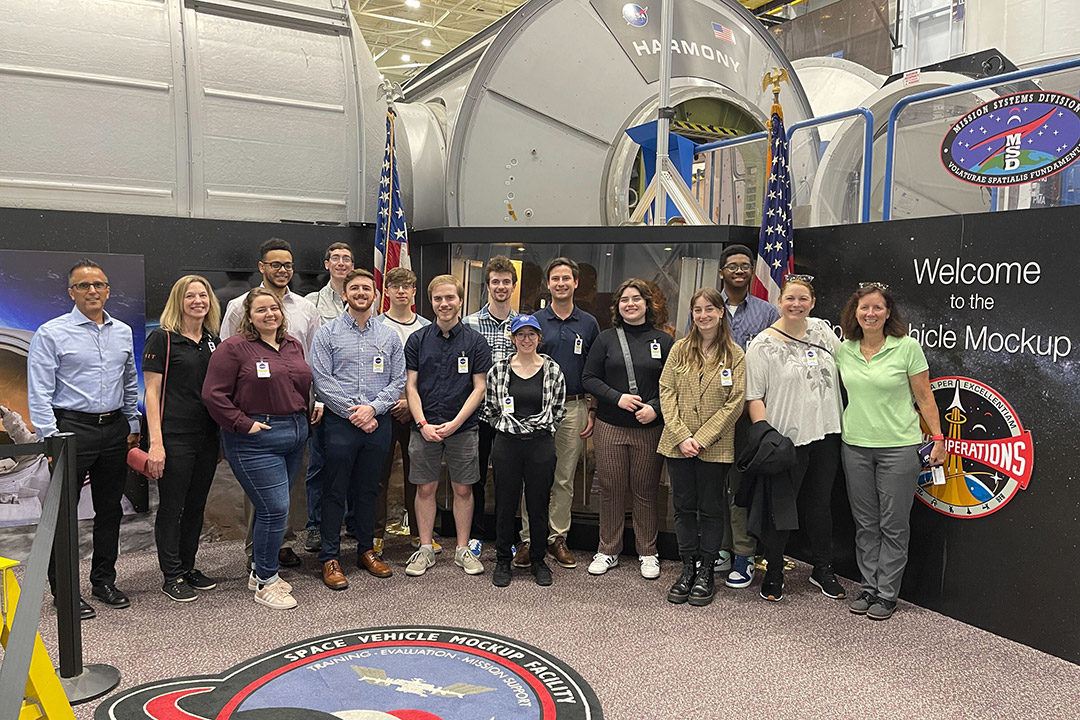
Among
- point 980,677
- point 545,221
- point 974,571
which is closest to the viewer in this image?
point 980,677

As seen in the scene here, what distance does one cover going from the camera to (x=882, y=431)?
3.86 metres

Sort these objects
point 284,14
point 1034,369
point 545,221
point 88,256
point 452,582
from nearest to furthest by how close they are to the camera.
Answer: point 1034,369
point 452,582
point 88,256
point 284,14
point 545,221

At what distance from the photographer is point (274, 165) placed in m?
5.33

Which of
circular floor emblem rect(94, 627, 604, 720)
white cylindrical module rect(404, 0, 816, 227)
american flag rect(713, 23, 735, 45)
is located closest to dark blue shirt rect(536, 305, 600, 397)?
circular floor emblem rect(94, 627, 604, 720)

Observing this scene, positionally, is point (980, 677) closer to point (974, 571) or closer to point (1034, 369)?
point (974, 571)

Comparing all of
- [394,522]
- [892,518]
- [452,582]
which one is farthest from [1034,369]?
[394,522]

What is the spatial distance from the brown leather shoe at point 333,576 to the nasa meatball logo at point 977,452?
3.06m

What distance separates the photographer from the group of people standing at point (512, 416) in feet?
12.6

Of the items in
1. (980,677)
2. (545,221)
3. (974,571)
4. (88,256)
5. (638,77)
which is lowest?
(980,677)

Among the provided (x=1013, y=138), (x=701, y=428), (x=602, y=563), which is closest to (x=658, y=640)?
(x=602, y=563)

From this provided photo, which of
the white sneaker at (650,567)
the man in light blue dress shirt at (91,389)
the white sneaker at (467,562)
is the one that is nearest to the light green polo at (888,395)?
the white sneaker at (650,567)

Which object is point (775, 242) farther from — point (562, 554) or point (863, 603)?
point (562, 554)

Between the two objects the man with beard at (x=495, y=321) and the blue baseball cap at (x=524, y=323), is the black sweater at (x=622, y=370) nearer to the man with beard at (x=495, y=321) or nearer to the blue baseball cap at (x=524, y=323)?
the blue baseball cap at (x=524, y=323)

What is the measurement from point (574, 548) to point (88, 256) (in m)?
3.42
